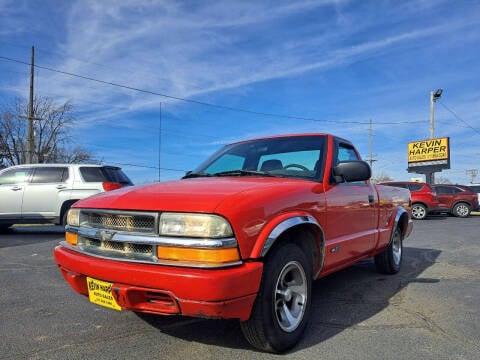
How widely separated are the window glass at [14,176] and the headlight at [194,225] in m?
8.43

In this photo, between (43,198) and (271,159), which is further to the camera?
(43,198)

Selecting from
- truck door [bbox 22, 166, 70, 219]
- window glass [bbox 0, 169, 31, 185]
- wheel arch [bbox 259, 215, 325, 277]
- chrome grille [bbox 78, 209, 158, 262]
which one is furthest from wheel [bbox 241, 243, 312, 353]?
window glass [bbox 0, 169, 31, 185]

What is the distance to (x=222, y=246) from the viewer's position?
2.43 metres

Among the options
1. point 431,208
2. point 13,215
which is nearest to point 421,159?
point 431,208

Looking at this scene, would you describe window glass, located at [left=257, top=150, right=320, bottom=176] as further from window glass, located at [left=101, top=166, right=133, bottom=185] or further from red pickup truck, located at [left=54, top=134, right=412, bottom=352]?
window glass, located at [left=101, top=166, right=133, bottom=185]

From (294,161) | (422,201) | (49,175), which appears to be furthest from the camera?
(422,201)

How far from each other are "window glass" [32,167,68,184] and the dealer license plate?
7.43m

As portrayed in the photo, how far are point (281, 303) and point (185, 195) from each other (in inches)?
42.6

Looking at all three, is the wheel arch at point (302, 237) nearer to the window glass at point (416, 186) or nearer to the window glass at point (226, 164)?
the window glass at point (226, 164)

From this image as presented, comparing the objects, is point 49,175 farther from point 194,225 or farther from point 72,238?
point 194,225

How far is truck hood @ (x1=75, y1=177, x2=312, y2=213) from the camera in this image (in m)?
2.59

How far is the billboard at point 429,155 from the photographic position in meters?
32.0

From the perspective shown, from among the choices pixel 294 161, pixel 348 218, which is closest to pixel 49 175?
pixel 294 161

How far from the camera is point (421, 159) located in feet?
111
